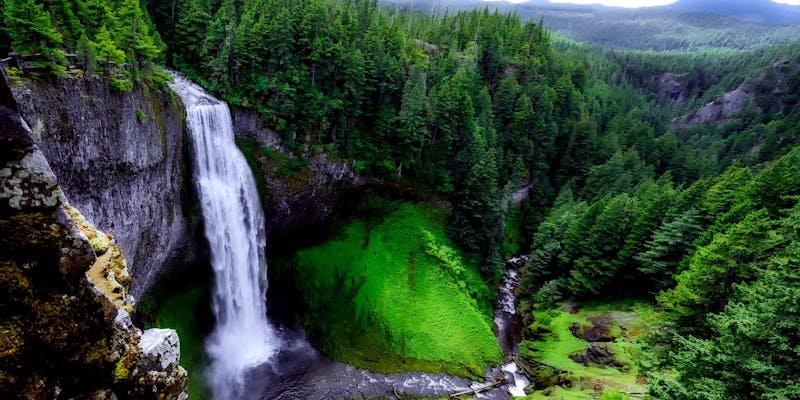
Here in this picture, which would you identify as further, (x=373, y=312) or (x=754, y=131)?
(x=754, y=131)

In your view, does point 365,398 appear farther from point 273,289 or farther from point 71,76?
point 71,76

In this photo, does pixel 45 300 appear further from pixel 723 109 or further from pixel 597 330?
pixel 723 109

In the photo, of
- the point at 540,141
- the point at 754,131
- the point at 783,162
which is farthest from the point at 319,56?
the point at 754,131

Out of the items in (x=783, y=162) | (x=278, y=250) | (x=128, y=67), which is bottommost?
(x=278, y=250)

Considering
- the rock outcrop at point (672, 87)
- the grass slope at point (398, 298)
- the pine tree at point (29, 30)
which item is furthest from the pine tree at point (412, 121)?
the rock outcrop at point (672, 87)

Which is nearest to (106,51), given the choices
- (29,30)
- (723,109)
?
(29,30)

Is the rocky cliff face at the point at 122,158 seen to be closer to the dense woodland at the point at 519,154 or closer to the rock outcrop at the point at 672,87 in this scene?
the dense woodland at the point at 519,154
